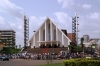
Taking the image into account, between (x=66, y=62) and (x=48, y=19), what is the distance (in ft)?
214

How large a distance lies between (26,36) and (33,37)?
30.9 meters

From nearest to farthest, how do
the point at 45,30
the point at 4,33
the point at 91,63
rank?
the point at 91,63 < the point at 45,30 < the point at 4,33

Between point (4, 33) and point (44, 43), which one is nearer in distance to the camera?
point (44, 43)

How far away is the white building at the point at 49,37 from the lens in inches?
3162

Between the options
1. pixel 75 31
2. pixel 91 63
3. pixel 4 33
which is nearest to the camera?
pixel 91 63

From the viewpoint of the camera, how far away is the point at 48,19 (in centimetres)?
8119

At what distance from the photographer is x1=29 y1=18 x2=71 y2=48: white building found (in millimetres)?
80312

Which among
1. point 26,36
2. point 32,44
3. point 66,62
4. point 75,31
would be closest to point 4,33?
point 26,36

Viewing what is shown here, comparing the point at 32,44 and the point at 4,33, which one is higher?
the point at 4,33

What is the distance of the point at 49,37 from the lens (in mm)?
81438

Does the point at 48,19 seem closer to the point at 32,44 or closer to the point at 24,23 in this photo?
the point at 32,44

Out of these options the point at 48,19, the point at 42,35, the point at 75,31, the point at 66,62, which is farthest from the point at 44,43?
the point at 66,62

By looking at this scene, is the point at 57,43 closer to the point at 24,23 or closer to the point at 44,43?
the point at 44,43

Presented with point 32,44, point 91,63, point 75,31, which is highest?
point 75,31
